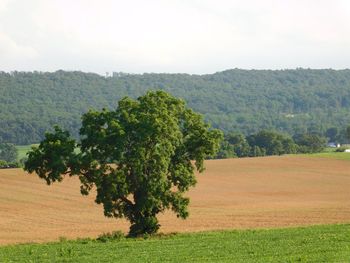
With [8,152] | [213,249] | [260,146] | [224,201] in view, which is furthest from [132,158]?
[8,152]

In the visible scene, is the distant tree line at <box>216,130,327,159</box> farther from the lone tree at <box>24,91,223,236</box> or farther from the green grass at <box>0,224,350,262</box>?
the green grass at <box>0,224,350,262</box>

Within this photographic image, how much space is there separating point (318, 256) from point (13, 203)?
4849 cm

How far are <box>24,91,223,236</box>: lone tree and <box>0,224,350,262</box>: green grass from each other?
3405 mm

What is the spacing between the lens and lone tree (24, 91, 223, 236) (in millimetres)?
42375

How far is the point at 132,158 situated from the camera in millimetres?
42281

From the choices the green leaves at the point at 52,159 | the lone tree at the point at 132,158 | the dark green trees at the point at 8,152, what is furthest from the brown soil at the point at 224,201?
the dark green trees at the point at 8,152

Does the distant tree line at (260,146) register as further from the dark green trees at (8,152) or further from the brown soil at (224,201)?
the dark green trees at (8,152)

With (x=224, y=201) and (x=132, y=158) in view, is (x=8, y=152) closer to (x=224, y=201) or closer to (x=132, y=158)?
(x=224, y=201)

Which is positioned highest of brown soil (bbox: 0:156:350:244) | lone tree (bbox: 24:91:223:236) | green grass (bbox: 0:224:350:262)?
lone tree (bbox: 24:91:223:236)

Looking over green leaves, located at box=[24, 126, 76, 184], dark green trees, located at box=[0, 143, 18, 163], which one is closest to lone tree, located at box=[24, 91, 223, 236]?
green leaves, located at box=[24, 126, 76, 184]

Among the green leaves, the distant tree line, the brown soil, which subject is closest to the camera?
the green leaves

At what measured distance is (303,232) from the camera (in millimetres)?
37719

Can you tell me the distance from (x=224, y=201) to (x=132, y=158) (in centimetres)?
3212

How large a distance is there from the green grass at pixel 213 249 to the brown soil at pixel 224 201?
11.3m
